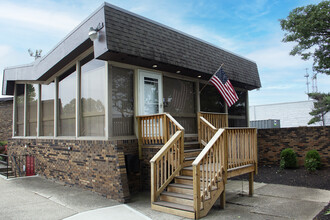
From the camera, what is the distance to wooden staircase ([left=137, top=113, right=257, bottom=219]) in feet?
16.7

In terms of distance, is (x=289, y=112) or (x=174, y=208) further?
(x=289, y=112)

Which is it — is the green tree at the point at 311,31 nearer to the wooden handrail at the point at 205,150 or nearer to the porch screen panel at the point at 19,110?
the wooden handrail at the point at 205,150

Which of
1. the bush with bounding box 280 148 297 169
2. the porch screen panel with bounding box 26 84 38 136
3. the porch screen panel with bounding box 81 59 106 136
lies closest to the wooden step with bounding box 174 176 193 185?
the porch screen panel with bounding box 81 59 106 136

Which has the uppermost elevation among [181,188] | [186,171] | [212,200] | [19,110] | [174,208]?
[19,110]

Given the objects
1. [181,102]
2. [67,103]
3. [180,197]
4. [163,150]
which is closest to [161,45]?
[181,102]

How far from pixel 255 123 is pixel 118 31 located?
14.2m

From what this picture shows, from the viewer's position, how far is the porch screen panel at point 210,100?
31.3 feet

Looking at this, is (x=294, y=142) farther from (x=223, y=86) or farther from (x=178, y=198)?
(x=178, y=198)

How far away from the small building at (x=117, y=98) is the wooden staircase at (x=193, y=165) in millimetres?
60

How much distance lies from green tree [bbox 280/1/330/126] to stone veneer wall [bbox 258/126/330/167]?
7.48 ft

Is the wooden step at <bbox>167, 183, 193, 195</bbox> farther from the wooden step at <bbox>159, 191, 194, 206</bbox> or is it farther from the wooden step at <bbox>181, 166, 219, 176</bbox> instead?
the wooden step at <bbox>181, 166, 219, 176</bbox>

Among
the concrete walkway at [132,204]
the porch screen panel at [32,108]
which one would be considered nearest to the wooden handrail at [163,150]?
the concrete walkway at [132,204]

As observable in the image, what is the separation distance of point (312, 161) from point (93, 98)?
704 centimetres

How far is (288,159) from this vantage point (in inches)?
376
